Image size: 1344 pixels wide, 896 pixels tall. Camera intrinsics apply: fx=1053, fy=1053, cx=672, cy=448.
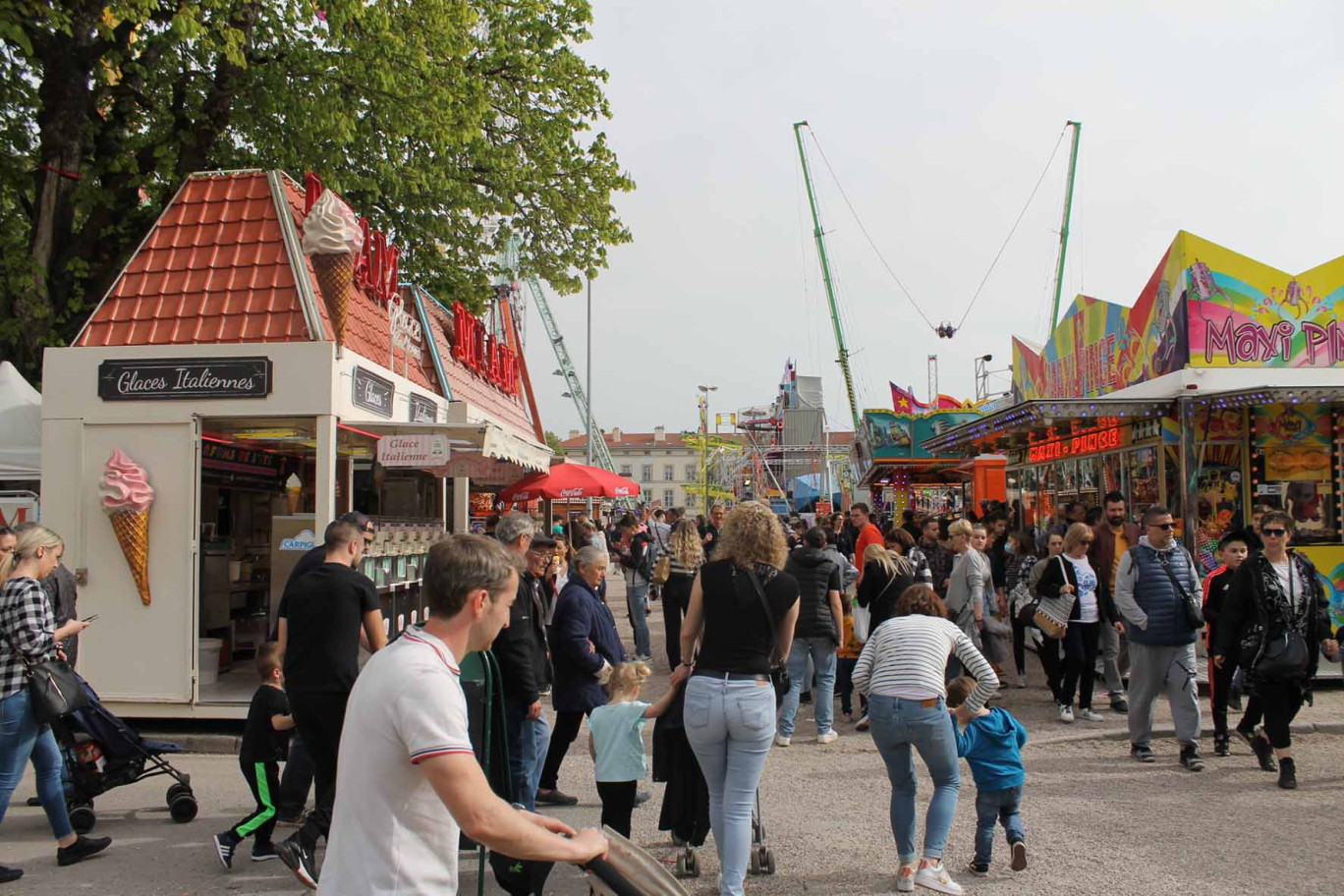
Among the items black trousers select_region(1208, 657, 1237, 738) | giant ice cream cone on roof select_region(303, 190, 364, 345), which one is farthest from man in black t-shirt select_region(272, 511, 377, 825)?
black trousers select_region(1208, 657, 1237, 738)

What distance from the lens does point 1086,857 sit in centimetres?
558

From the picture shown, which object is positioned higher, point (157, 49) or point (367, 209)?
point (157, 49)

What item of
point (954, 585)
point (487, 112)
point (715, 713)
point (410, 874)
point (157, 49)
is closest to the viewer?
point (410, 874)

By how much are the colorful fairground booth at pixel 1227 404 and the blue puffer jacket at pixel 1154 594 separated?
10.1ft

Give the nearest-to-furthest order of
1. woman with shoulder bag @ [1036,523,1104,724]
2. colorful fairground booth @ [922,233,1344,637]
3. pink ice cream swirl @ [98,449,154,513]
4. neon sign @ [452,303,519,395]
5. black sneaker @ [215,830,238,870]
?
black sneaker @ [215,830,238,870], pink ice cream swirl @ [98,449,154,513], woman with shoulder bag @ [1036,523,1104,724], colorful fairground booth @ [922,233,1344,637], neon sign @ [452,303,519,395]

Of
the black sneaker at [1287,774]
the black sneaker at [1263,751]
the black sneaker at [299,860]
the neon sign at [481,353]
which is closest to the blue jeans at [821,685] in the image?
the black sneaker at [1263,751]

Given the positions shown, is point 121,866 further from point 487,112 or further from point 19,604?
point 487,112

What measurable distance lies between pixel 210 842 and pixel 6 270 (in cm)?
1026

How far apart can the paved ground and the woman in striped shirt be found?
27cm

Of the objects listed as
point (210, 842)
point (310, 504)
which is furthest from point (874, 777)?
point (310, 504)

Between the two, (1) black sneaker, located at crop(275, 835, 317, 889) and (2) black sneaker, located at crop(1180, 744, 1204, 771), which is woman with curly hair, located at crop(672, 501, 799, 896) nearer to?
(1) black sneaker, located at crop(275, 835, 317, 889)

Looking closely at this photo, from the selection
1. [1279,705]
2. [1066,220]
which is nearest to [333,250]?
[1279,705]

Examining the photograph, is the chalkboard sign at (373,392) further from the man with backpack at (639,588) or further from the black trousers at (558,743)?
the black trousers at (558,743)

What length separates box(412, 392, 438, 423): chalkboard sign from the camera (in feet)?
38.7
